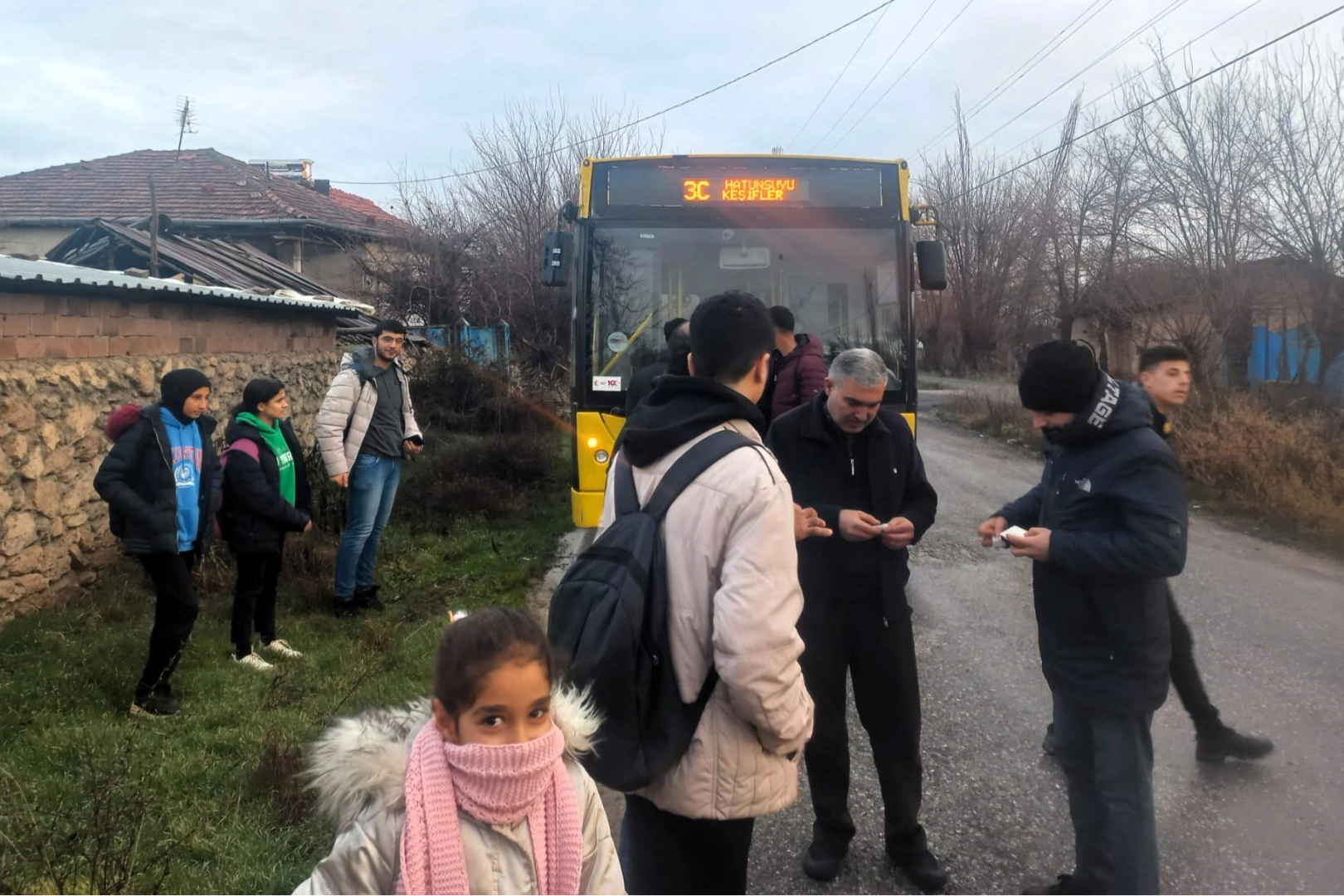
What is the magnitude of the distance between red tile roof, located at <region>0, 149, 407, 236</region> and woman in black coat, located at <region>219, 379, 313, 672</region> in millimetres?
16197

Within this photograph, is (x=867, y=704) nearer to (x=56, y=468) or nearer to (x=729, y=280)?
(x=729, y=280)

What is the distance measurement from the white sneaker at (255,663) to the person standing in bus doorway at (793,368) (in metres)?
3.11

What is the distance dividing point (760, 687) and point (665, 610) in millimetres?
Result: 271

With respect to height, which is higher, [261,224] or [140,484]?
[261,224]

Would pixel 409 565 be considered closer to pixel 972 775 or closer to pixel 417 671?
pixel 417 671

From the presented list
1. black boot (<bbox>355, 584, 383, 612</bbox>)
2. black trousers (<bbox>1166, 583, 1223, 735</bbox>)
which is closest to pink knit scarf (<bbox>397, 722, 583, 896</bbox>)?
black trousers (<bbox>1166, 583, 1223, 735</bbox>)

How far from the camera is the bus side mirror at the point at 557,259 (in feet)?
25.1

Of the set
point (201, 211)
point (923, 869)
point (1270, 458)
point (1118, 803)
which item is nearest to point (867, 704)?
point (923, 869)

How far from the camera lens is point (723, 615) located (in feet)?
6.86

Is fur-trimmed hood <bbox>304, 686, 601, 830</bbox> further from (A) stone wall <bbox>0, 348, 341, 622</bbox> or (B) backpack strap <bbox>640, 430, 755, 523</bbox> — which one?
(A) stone wall <bbox>0, 348, 341, 622</bbox>

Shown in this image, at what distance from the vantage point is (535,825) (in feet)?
5.74

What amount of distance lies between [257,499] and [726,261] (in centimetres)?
380

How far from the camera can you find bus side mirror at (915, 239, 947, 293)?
7.32 meters

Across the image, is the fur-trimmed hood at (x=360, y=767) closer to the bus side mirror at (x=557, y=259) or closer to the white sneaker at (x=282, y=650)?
the white sneaker at (x=282, y=650)
